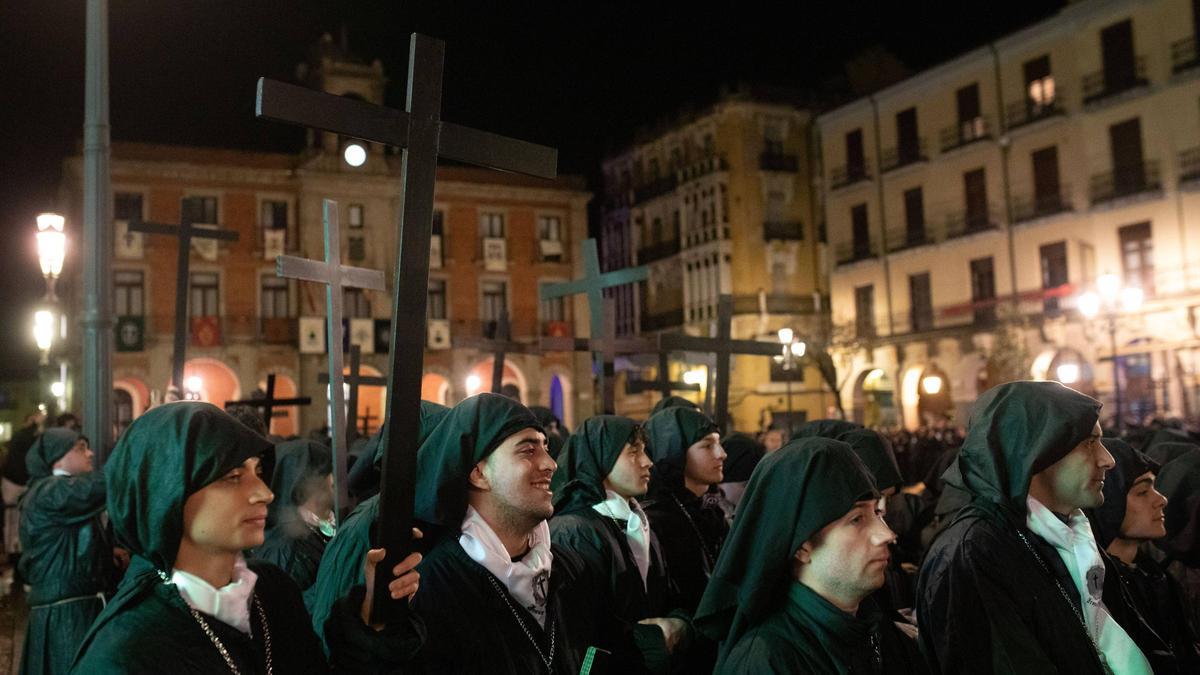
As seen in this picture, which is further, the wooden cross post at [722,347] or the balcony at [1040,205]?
the balcony at [1040,205]

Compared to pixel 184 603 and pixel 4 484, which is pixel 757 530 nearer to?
pixel 184 603

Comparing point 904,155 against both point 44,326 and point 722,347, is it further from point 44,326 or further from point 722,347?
point 722,347

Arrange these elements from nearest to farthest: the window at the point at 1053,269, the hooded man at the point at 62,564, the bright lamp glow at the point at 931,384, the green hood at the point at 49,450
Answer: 1. the hooded man at the point at 62,564
2. the green hood at the point at 49,450
3. the window at the point at 1053,269
4. the bright lamp glow at the point at 931,384

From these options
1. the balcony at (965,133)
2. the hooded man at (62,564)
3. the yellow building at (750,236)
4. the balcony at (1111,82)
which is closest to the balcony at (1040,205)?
the balcony at (965,133)

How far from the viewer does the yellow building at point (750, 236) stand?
4594cm

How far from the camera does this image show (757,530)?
10.8 feet

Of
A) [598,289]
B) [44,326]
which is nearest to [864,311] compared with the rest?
[44,326]

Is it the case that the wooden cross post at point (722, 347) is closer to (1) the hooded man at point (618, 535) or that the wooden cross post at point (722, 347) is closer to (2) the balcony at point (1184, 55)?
(1) the hooded man at point (618, 535)

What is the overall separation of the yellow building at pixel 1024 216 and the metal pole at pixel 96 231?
25.2 metres

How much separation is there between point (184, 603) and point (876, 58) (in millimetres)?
46424

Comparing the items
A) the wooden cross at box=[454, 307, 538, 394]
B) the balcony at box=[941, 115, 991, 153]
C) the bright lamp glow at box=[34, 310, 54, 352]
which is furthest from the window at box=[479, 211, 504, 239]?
the wooden cross at box=[454, 307, 538, 394]

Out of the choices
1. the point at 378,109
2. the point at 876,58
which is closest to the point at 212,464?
the point at 378,109

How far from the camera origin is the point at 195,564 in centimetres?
299

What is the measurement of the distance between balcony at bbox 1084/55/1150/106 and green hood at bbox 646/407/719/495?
30.5 meters
